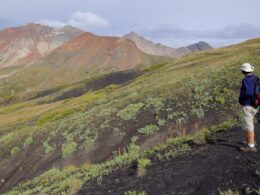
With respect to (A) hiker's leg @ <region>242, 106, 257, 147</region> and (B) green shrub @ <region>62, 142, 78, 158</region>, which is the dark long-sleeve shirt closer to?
(A) hiker's leg @ <region>242, 106, 257, 147</region>

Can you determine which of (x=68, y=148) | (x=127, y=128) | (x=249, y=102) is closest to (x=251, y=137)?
(x=249, y=102)

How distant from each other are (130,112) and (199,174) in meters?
19.5

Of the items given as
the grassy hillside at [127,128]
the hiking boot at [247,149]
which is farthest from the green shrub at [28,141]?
the hiking boot at [247,149]

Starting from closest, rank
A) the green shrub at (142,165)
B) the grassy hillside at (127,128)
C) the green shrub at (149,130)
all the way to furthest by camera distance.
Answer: the green shrub at (142,165), the grassy hillside at (127,128), the green shrub at (149,130)

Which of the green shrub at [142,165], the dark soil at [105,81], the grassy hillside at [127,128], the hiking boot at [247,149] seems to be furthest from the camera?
the dark soil at [105,81]

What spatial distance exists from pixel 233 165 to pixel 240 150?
1.18 metres

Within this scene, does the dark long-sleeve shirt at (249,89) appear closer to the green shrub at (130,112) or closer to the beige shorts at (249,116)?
the beige shorts at (249,116)

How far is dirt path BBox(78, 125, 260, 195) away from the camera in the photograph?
1170cm

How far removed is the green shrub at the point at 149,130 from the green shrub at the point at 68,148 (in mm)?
4718

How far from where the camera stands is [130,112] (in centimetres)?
3231

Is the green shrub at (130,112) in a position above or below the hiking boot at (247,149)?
below

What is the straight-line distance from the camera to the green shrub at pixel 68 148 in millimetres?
29391

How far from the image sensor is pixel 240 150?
1363 centimetres

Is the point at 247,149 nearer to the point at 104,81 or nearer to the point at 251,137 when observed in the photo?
the point at 251,137
